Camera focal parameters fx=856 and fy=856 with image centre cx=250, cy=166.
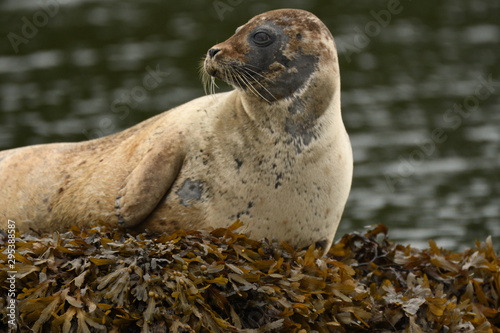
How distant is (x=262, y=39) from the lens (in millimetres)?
5551

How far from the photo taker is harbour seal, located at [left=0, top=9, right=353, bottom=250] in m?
5.54

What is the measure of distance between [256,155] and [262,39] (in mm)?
760

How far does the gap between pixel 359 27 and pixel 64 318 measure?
11.7 m

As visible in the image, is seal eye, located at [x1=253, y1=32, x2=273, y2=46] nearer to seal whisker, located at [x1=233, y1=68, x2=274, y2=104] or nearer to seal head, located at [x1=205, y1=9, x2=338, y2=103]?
seal head, located at [x1=205, y1=9, x2=338, y2=103]

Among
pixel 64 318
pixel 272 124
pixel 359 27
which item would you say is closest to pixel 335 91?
pixel 272 124

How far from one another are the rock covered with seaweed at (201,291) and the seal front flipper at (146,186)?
0.48 feet

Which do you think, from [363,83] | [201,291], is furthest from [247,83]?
[363,83]

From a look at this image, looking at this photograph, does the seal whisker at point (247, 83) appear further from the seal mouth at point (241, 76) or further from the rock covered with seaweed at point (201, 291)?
the rock covered with seaweed at point (201, 291)

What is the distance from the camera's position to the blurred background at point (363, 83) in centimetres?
1161

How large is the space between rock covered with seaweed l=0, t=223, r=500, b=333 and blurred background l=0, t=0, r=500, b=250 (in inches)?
185

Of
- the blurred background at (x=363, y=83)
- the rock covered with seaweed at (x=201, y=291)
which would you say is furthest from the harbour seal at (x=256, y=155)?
the blurred background at (x=363, y=83)

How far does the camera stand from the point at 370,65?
48.7 ft

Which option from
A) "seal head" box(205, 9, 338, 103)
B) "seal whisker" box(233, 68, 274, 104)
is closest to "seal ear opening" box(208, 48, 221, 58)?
"seal head" box(205, 9, 338, 103)

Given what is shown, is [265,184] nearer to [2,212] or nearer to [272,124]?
[272,124]
